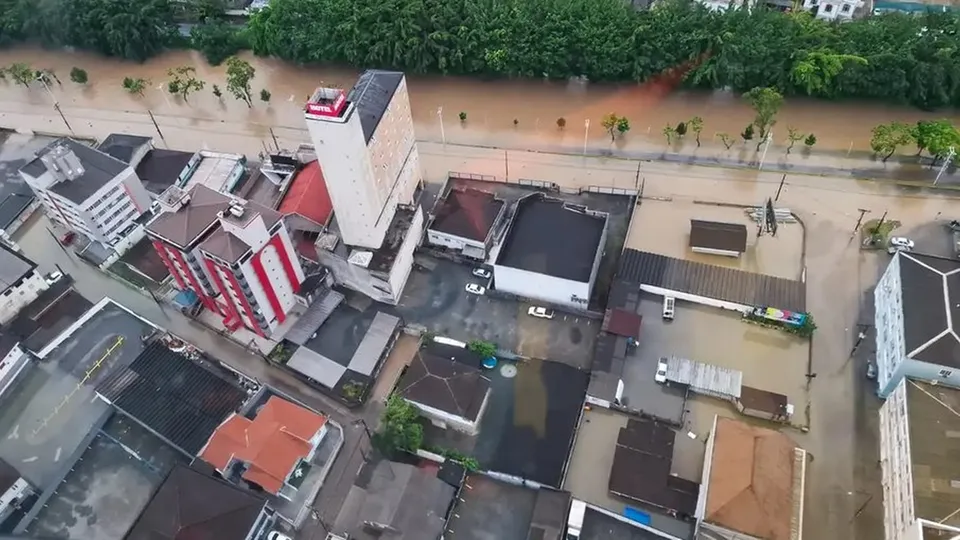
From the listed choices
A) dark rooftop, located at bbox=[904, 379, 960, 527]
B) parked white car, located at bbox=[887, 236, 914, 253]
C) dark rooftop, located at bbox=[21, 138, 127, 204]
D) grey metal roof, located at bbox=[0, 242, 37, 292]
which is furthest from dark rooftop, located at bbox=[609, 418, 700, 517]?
grey metal roof, located at bbox=[0, 242, 37, 292]

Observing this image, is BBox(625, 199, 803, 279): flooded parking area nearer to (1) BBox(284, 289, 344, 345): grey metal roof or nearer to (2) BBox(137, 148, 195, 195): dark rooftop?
(1) BBox(284, 289, 344, 345): grey metal roof

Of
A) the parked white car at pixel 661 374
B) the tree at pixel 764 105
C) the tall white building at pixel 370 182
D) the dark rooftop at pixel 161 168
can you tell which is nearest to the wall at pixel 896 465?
the parked white car at pixel 661 374

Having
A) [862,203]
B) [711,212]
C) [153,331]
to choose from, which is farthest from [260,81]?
[862,203]

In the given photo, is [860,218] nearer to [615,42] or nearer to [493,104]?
[615,42]

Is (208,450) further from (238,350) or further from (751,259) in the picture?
(751,259)

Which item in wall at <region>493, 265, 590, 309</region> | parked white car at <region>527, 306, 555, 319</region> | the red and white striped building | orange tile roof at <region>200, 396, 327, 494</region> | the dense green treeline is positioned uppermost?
the dense green treeline

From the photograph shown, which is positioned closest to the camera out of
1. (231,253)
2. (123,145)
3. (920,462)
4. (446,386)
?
(920,462)

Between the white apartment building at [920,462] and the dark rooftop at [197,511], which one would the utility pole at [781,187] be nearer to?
the white apartment building at [920,462]

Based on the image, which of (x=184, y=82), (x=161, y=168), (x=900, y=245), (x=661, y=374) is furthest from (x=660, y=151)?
(x=184, y=82)
